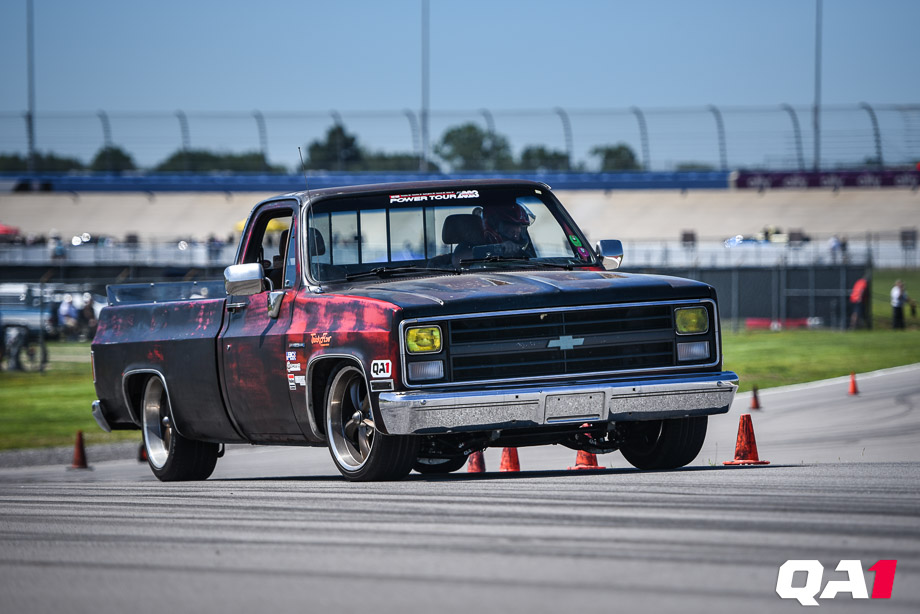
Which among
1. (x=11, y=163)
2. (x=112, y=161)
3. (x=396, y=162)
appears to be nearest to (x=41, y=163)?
(x=11, y=163)

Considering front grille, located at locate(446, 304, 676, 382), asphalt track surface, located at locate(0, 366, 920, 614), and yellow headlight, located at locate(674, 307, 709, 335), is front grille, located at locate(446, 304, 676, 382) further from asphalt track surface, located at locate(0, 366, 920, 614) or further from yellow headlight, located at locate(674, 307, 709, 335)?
asphalt track surface, located at locate(0, 366, 920, 614)

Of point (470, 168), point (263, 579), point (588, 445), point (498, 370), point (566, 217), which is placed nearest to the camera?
point (263, 579)

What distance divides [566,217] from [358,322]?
218 cm

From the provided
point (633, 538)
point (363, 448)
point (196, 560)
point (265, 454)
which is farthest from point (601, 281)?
point (265, 454)

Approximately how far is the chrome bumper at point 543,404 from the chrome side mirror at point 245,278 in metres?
1.72

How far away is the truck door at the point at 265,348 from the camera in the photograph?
350 inches

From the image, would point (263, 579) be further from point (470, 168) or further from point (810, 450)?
point (470, 168)

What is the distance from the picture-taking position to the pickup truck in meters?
7.80

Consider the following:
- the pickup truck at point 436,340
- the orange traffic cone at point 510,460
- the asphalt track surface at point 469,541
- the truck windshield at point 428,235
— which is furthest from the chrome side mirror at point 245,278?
the orange traffic cone at point 510,460

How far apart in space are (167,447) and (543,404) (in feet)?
13.3

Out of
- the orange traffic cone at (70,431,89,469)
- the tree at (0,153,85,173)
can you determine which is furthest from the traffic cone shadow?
the tree at (0,153,85,173)

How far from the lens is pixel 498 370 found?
26.0 ft

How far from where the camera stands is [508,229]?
9203mm

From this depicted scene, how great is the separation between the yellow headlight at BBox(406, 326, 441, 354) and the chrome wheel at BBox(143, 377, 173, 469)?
3.56m
